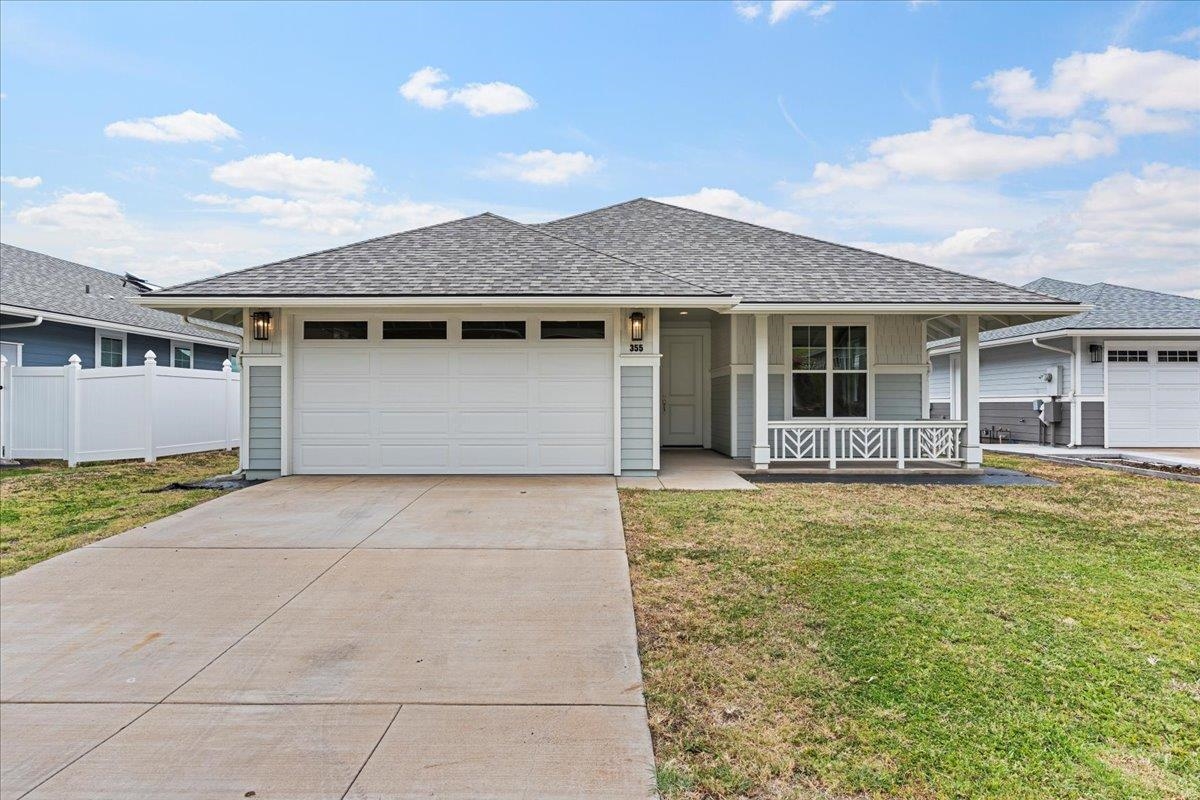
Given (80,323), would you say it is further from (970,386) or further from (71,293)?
(970,386)

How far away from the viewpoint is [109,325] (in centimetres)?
1454

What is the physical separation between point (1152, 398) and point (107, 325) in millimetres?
24920

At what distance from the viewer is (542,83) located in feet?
53.8

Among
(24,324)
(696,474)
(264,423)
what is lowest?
(696,474)

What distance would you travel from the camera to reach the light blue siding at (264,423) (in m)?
9.29

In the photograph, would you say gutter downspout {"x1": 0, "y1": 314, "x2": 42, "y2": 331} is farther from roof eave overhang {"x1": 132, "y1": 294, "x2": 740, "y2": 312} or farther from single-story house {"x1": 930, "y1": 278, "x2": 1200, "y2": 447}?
single-story house {"x1": 930, "y1": 278, "x2": 1200, "y2": 447}

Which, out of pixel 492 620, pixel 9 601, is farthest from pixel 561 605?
pixel 9 601

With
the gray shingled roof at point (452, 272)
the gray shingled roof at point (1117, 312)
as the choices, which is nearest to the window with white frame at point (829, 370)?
the gray shingled roof at point (452, 272)

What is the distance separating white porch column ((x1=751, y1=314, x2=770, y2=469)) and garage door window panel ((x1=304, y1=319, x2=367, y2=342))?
6.29 meters

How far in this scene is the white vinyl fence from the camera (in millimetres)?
11250

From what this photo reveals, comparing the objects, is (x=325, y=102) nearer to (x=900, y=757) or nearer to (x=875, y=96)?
(x=875, y=96)

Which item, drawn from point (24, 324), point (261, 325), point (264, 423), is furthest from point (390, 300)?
point (24, 324)

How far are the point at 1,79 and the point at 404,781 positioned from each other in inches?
572

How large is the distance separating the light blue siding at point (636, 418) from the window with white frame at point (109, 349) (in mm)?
14065
